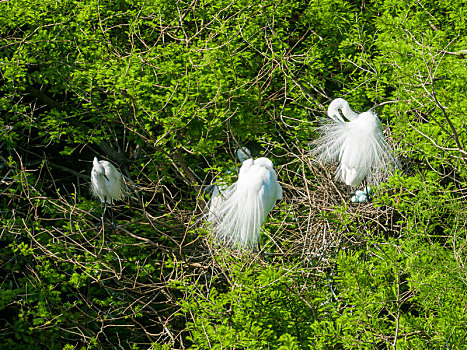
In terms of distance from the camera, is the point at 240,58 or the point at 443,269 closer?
the point at 443,269

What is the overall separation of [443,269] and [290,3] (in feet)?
8.36

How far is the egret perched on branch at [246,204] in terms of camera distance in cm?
398

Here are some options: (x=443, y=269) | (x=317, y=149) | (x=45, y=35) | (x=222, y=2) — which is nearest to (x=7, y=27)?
(x=45, y=35)

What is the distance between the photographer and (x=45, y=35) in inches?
185

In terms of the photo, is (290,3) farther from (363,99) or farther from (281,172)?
(281,172)

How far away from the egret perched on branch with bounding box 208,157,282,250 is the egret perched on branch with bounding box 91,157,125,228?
639 mm

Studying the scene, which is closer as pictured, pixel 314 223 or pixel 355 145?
pixel 314 223

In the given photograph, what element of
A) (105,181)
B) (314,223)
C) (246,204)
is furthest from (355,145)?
(105,181)

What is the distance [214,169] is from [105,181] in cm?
73

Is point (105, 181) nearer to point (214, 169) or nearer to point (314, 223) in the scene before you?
point (214, 169)

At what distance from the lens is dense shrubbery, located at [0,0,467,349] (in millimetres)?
3498

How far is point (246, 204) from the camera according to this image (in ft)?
13.5

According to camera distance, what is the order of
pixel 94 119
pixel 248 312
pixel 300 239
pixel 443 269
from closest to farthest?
pixel 443 269 → pixel 248 312 → pixel 300 239 → pixel 94 119

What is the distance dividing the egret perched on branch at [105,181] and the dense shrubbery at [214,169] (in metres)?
0.11
